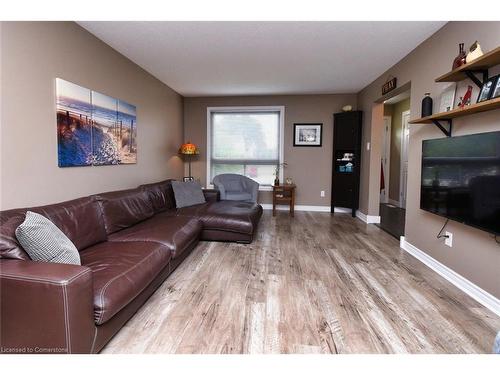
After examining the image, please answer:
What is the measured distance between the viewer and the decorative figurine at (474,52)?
2129mm

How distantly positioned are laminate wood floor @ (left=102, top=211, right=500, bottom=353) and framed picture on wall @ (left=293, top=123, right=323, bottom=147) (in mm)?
3141

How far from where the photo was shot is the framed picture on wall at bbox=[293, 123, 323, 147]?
586cm

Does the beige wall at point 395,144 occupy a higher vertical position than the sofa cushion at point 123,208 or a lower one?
higher

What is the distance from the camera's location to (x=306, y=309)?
2008 mm

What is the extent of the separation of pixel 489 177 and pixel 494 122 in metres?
0.44

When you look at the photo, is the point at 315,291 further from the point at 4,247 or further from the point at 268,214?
the point at 268,214

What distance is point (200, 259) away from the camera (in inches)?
118

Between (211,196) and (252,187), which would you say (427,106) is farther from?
(211,196)

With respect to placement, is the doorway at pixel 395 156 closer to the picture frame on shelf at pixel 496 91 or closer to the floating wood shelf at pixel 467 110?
the floating wood shelf at pixel 467 110

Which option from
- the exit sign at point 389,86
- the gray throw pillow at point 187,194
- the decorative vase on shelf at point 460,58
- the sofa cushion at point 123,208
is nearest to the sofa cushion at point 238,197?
the gray throw pillow at point 187,194

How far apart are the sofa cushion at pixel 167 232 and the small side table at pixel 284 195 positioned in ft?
8.36

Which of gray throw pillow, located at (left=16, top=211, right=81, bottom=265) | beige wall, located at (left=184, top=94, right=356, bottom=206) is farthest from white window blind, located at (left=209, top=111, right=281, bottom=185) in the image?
gray throw pillow, located at (left=16, top=211, right=81, bottom=265)

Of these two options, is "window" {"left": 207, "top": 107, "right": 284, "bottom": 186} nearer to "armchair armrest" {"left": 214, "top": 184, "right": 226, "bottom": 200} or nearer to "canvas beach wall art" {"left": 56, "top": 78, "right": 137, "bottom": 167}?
"armchair armrest" {"left": 214, "top": 184, "right": 226, "bottom": 200}
